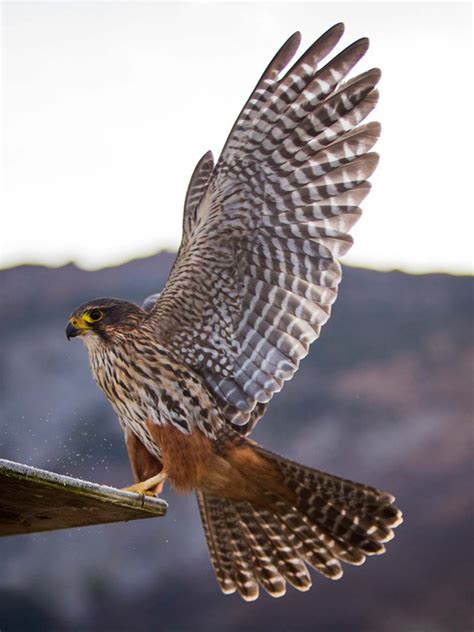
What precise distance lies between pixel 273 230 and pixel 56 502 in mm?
1171

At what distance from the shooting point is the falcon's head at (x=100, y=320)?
9.00ft

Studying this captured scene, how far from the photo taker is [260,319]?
2.74m

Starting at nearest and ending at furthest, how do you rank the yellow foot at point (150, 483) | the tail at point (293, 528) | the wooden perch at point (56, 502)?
the wooden perch at point (56, 502)
the yellow foot at point (150, 483)
the tail at point (293, 528)

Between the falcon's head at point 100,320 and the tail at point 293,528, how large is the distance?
54 cm

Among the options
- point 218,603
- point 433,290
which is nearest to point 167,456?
point 218,603

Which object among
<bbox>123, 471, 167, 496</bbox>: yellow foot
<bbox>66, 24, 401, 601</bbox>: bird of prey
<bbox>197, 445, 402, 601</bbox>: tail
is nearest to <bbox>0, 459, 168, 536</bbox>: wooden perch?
<bbox>123, 471, 167, 496</bbox>: yellow foot

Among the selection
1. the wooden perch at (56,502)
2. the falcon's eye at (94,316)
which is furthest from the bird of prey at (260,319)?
the wooden perch at (56,502)

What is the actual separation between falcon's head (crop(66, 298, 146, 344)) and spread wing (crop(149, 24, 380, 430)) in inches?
3.5

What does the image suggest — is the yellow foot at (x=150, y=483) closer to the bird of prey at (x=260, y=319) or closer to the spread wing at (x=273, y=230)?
the bird of prey at (x=260, y=319)

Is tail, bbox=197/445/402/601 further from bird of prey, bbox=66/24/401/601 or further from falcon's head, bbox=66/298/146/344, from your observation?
falcon's head, bbox=66/298/146/344

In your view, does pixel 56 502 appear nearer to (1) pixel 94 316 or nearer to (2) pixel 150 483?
(2) pixel 150 483

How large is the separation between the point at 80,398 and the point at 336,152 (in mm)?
1954

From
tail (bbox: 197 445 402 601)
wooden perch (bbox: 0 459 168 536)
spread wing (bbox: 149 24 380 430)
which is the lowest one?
tail (bbox: 197 445 402 601)

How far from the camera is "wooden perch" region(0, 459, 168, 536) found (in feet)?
5.35
